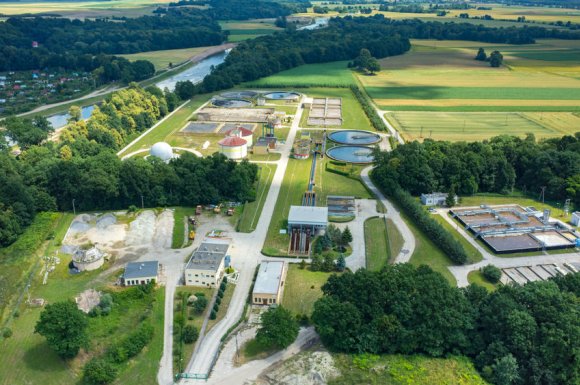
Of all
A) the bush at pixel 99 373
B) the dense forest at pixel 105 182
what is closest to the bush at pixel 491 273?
the dense forest at pixel 105 182

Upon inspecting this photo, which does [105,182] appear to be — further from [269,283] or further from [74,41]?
[74,41]

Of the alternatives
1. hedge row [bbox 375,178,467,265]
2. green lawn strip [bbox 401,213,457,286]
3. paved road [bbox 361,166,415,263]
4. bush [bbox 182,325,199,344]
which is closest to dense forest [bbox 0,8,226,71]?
paved road [bbox 361,166,415,263]

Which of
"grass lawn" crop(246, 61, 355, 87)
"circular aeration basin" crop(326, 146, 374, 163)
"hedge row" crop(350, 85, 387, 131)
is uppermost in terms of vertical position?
"grass lawn" crop(246, 61, 355, 87)

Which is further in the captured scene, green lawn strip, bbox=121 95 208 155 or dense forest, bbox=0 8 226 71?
dense forest, bbox=0 8 226 71

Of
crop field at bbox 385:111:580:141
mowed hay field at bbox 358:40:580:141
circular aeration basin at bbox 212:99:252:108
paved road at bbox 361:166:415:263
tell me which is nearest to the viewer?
paved road at bbox 361:166:415:263

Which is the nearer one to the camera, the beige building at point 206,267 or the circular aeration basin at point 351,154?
the beige building at point 206,267

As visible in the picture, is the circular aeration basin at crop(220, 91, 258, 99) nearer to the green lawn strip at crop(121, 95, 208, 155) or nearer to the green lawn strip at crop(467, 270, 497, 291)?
the green lawn strip at crop(121, 95, 208, 155)

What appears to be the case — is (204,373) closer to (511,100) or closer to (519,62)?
(511,100)

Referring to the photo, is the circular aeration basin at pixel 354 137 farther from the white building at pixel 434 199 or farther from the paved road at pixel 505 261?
the paved road at pixel 505 261

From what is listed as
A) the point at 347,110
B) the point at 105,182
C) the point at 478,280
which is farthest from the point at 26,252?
the point at 347,110
